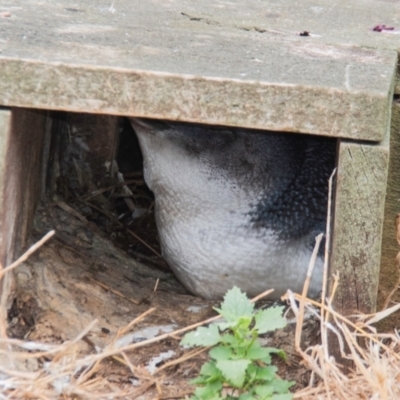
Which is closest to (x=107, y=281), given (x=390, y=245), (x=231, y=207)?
(x=231, y=207)

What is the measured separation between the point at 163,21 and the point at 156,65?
58cm

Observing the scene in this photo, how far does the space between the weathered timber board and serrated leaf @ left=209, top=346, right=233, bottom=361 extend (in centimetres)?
45

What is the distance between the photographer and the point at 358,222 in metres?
1.76

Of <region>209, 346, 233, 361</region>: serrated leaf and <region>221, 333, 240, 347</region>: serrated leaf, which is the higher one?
<region>221, 333, 240, 347</region>: serrated leaf

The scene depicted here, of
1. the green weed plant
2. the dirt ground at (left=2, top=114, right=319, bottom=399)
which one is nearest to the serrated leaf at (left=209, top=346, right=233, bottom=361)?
the green weed plant

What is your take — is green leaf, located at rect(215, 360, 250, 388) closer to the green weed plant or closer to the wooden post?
the green weed plant

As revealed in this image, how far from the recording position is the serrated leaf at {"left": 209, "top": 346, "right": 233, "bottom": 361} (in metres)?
1.65

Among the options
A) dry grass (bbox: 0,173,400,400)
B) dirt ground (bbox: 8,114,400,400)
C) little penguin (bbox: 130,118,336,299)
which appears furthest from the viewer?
little penguin (bbox: 130,118,336,299)

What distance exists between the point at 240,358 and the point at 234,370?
0.15 feet

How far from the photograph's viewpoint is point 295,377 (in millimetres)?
2012

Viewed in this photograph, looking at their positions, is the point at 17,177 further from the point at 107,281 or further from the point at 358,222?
the point at 358,222

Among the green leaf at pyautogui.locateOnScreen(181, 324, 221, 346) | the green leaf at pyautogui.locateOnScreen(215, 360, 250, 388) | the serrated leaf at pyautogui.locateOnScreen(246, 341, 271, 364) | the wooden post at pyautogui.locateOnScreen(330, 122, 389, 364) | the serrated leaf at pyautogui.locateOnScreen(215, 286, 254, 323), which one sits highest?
the wooden post at pyautogui.locateOnScreen(330, 122, 389, 364)

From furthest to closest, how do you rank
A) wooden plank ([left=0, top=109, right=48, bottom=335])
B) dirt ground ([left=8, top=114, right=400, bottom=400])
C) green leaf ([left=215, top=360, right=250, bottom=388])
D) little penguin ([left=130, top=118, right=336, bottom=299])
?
little penguin ([left=130, top=118, right=336, bottom=299])
dirt ground ([left=8, top=114, right=400, bottom=400])
wooden plank ([left=0, top=109, right=48, bottom=335])
green leaf ([left=215, top=360, right=250, bottom=388])

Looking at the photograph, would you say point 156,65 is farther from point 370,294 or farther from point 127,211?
point 127,211
